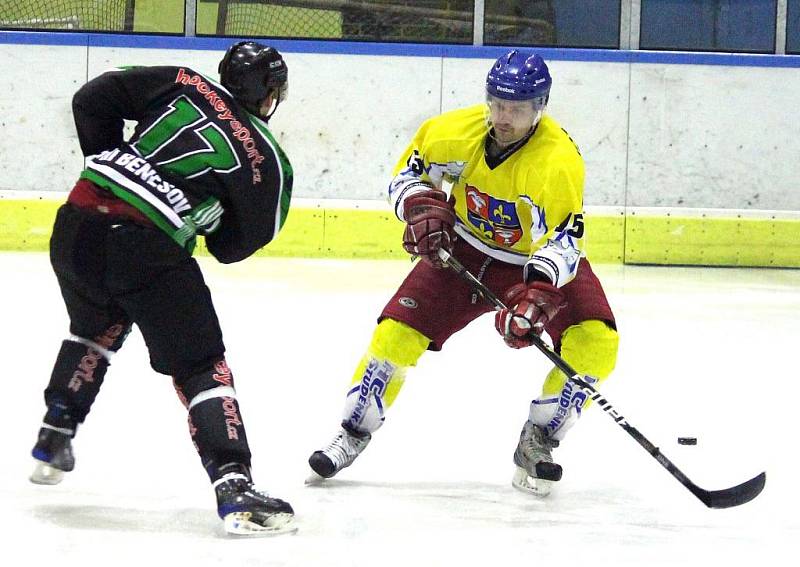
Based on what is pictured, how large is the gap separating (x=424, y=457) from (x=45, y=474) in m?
1.02

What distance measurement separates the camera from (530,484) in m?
3.10

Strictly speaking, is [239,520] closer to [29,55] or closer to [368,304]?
[368,304]

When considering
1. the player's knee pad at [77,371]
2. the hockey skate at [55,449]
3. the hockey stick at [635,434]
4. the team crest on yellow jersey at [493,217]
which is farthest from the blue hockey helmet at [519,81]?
the hockey skate at [55,449]

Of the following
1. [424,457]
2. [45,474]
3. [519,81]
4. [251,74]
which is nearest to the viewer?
[251,74]

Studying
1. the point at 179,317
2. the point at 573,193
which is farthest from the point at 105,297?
the point at 573,193

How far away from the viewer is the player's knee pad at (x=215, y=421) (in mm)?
2635

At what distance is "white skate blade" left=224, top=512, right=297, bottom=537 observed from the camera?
2580 mm

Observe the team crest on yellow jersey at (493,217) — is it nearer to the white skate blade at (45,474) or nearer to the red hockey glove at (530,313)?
the red hockey glove at (530,313)

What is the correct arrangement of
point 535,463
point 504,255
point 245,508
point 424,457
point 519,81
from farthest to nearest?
point 424,457 < point 504,255 < point 535,463 < point 519,81 < point 245,508

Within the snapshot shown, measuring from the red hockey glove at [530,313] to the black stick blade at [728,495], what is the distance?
1.64 ft

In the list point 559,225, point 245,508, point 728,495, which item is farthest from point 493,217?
point 245,508

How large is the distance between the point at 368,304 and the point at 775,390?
2.36m

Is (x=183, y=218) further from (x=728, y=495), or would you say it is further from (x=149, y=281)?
(x=728, y=495)

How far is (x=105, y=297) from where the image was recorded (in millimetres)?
2707
